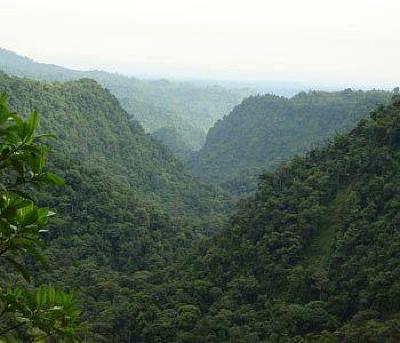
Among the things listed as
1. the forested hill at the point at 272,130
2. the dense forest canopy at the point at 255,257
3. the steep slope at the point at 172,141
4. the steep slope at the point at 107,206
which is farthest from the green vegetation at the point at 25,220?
the steep slope at the point at 172,141

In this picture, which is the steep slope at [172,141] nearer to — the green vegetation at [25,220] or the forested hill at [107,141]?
the forested hill at [107,141]

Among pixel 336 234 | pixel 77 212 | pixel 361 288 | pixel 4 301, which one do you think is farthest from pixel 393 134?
pixel 4 301

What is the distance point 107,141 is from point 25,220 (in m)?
66.1

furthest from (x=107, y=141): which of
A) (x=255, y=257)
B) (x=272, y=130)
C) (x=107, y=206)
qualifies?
(x=255, y=257)

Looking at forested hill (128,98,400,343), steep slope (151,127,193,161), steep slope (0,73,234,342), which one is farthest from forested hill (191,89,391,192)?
forested hill (128,98,400,343)

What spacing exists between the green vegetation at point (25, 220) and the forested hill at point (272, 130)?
68.0m

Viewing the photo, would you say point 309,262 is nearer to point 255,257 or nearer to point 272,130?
point 255,257

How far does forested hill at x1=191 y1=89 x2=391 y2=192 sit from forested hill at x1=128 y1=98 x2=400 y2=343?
128 feet

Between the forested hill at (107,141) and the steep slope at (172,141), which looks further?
the steep slope at (172,141)

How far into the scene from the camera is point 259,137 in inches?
3861

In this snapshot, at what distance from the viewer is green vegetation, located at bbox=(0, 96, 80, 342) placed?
8.51ft

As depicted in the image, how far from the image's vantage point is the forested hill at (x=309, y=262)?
72.1 feet

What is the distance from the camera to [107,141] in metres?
67.8

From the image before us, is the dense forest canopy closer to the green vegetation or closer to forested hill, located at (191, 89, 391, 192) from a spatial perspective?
the green vegetation
